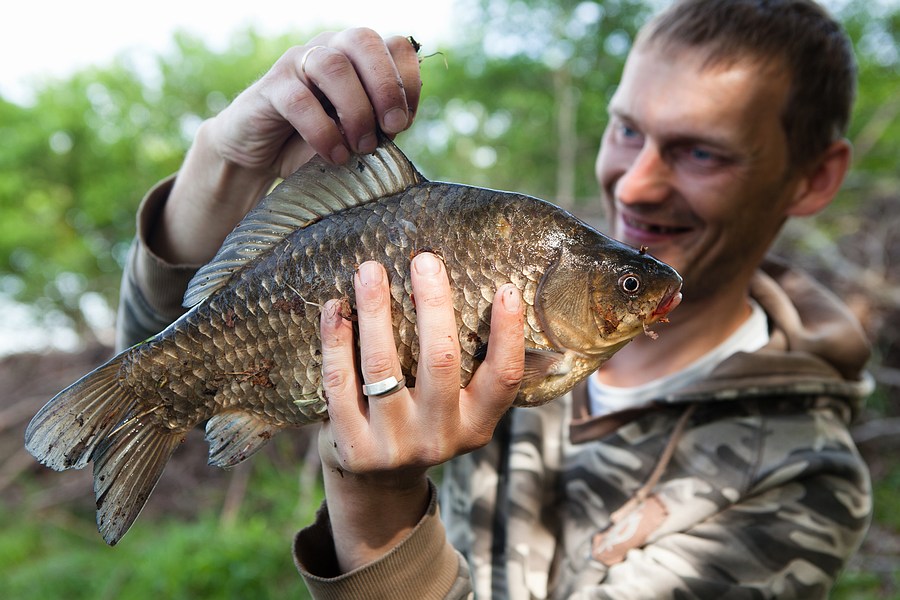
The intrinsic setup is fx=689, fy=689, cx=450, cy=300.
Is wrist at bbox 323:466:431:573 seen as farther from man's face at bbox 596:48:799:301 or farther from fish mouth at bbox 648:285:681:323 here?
man's face at bbox 596:48:799:301

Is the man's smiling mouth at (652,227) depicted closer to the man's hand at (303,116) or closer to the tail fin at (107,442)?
the man's hand at (303,116)

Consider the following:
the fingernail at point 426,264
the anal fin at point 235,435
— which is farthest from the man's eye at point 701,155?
the anal fin at point 235,435

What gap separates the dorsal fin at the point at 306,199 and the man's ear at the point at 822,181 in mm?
1497

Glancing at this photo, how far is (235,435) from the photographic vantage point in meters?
1.15

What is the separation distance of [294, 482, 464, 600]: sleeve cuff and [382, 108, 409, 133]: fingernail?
67 cm

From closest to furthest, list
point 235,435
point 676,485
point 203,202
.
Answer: point 235,435 → point 203,202 → point 676,485

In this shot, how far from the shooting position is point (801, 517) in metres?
1.65

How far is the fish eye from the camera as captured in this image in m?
1.09

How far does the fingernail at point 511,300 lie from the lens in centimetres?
104

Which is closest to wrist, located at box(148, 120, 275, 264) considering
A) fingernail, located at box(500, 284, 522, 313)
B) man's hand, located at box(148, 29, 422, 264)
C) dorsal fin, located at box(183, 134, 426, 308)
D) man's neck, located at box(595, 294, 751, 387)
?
man's hand, located at box(148, 29, 422, 264)

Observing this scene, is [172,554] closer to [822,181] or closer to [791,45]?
[822,181]

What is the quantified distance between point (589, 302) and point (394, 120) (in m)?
0.42

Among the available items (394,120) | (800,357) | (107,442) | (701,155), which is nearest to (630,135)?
(701,155)

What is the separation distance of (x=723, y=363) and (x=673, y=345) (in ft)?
0.89
